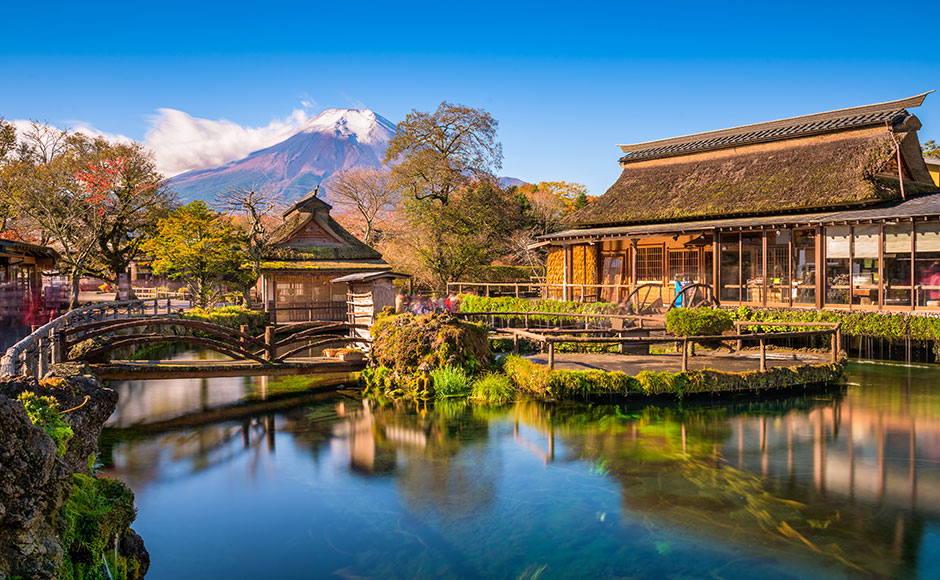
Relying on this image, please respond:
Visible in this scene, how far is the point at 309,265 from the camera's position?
99.6ft

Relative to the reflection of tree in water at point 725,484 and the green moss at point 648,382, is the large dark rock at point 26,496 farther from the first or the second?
the green moss at point 648,382

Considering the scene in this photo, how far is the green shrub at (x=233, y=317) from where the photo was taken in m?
24.2

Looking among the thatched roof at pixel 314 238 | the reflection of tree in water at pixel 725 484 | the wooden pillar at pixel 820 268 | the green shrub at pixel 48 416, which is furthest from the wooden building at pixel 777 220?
the green shrub at pixel 48 416

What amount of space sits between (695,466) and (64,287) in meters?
35.4

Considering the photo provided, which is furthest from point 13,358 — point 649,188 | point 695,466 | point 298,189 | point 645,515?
point 298,189

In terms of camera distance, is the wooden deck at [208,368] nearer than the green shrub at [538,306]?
Yes

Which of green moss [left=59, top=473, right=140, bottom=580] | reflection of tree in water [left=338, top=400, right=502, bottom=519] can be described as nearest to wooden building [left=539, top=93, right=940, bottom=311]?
reflection of tree in water [left=338, top=400, right=502, bottom=519]

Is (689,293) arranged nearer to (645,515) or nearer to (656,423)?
(656,423)

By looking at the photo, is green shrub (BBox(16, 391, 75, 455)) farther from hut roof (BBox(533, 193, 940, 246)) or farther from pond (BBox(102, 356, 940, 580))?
hut roof (BBox(533, 193, 940, 246))

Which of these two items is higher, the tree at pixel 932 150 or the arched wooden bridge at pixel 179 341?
the tree at pixel 932 150

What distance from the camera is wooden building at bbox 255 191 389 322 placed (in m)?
29.2

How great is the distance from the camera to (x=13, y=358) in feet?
26.3

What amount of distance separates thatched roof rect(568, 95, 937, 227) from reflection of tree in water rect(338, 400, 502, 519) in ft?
53.0

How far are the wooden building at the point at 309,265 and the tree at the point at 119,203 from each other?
22.7ft
